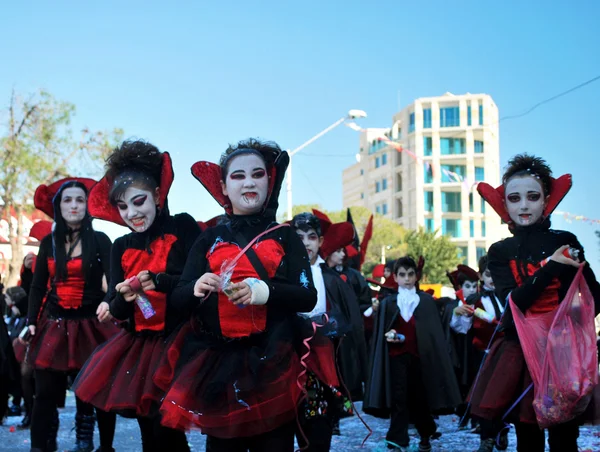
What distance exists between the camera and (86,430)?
666 centimetres

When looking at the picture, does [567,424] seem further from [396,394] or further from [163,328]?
[396,394]

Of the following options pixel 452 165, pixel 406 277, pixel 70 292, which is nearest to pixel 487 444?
pixel 406 277

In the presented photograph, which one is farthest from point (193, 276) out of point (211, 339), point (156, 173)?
point (156, 173)

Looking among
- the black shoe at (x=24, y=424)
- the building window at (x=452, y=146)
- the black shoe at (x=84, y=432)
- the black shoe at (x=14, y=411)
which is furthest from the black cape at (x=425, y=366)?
the building window at (x=452, y=146)

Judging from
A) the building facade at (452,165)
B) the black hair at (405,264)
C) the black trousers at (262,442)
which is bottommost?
the black trousers at (262,442)

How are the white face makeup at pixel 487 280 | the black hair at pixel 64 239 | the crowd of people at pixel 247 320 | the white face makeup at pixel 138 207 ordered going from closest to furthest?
the crowd of people at pixel 247 320 < the white face makeup at pixel 138 207 < the black hair at pixel 64 239 < the white face makeup at pixel 487 280

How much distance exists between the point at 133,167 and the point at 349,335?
3.41m

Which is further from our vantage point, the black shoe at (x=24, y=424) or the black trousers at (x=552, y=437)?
the black shoe at (x=24, y=424)

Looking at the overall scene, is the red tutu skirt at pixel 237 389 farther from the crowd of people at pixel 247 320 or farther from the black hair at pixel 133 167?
the black hair at pixel 133 167

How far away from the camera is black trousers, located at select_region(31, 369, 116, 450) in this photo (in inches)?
235

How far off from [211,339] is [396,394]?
4.13m

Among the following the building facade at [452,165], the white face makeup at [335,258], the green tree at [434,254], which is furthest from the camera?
the building facade at [452,165]

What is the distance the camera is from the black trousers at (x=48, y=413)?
597 centimetres

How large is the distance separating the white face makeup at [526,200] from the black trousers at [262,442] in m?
2.24
